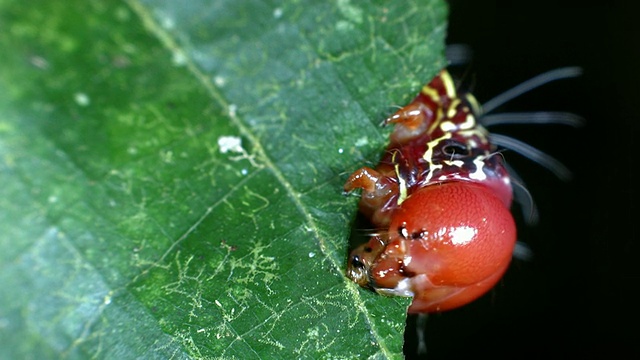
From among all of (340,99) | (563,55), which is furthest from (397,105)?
(563,55)

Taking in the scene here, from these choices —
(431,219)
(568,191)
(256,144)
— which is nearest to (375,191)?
(431,219)

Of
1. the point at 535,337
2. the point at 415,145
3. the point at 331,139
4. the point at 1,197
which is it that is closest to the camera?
the point at 1,197

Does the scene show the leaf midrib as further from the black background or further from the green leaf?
the black background

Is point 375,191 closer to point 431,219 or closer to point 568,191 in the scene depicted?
point 431,219

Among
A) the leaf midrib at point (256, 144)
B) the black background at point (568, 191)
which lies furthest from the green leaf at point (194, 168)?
the black background at point (568, 191)

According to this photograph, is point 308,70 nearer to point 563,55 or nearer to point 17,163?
point 17,163

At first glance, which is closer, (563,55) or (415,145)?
(415,145)

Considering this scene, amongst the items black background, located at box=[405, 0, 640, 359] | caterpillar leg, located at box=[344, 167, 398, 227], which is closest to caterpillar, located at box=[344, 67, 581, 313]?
caterpillar leg, located at box=[344, 167, 398, 227]
